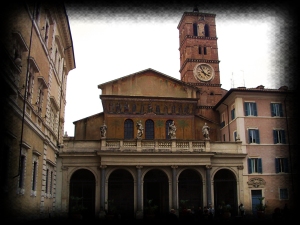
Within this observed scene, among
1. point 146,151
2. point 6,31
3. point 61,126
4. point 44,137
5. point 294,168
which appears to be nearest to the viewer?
point 6,31

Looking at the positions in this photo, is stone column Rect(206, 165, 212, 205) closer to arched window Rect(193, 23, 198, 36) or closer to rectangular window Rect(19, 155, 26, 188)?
rectangular window Rect(19, 155, 26, 188)

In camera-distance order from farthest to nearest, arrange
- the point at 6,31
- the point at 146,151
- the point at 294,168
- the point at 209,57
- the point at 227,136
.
→ the point at 209,57 → the point at 227,136 → the point at 146,151 → the point at 294,168 → the point at 6,31

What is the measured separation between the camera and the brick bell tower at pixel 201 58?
161ft

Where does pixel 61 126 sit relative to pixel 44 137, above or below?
above

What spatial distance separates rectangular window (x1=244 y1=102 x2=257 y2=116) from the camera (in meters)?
33.9

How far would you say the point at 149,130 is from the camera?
37.5 metres

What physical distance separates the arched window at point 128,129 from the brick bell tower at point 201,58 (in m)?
13.4

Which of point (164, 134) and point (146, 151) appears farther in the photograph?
point (164, 134)

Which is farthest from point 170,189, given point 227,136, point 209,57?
point 209,57

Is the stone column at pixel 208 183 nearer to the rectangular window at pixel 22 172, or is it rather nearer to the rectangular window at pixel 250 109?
the rectangular window at pixel 250 109

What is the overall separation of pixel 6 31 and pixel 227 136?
36.0 meters

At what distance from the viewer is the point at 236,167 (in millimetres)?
33062

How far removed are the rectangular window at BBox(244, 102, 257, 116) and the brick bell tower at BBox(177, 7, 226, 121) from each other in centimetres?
1247

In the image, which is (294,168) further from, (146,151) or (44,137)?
(146,151)
